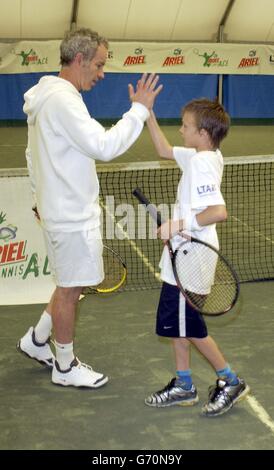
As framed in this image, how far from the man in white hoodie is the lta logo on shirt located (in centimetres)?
45

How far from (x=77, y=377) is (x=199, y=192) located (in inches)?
52.9

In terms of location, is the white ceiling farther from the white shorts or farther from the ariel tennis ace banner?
the white shorts

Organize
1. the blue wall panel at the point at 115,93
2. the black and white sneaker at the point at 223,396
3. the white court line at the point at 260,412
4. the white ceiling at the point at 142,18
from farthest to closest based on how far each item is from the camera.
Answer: the blue wall panel at the point at 115,93, the white ceiling at the point at 142,18, the black and white sneaker at the point at 223,396, the white court line at the point at 260,412

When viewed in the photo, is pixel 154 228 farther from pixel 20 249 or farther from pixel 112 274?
pixel 112 274

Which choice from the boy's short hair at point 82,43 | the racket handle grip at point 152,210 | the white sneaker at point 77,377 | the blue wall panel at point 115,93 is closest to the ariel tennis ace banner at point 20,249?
the white sneaker at point 77,377

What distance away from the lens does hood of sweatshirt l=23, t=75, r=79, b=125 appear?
3436 mm

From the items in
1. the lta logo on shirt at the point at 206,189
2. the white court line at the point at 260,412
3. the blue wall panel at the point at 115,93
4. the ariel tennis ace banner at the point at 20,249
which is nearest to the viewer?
the lta logo on shirt at the point at 206,189

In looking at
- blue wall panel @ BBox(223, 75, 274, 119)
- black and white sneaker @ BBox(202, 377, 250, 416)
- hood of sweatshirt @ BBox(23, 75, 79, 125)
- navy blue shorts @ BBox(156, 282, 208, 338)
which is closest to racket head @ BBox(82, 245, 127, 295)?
navy blue shorts @ BBox(156, 282, 208, 338)

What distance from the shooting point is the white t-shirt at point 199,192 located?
3.17 meters

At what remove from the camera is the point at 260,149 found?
15383mm

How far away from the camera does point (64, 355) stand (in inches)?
149

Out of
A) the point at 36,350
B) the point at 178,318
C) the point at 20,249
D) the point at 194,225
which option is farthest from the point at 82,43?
the point at 20,249

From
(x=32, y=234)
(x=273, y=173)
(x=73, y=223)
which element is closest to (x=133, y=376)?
(x=73, y=223)

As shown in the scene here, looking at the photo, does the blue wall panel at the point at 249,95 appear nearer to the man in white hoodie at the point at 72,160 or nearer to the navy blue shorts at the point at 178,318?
the man in white hoodie at the point at 72,160
